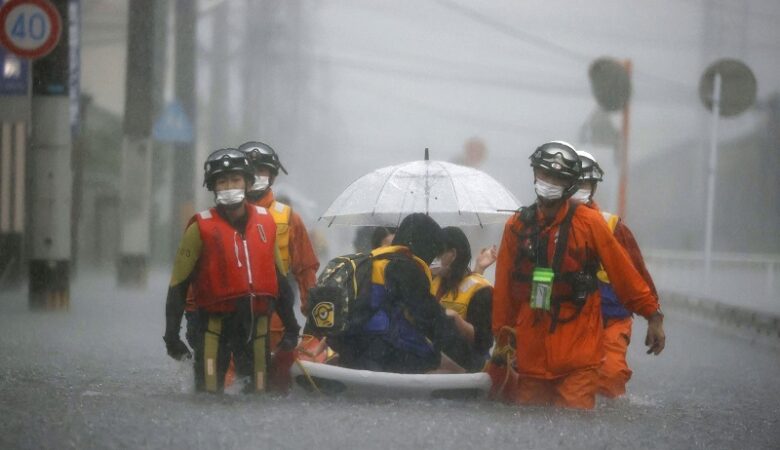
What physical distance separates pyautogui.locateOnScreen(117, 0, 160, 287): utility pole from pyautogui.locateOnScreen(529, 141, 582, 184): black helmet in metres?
14.3

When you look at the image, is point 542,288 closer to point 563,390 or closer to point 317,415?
point 563,390

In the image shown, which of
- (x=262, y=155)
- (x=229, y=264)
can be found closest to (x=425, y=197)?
(x=262, y=155)

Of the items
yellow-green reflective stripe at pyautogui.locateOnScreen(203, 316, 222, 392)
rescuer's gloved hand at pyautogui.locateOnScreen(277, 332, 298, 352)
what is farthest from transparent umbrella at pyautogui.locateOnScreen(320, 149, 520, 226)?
yellow-green reflective stripe at pyautogui.locateOnScreen(203, 316, 222, 392)

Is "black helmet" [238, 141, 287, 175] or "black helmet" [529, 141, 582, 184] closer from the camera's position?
"black helmet" [529, 141, 582, 184]

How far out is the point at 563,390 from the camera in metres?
7.48

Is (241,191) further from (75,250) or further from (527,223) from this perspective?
(75,250)

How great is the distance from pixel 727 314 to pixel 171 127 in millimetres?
9398

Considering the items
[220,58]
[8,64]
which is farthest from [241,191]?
[220,58]

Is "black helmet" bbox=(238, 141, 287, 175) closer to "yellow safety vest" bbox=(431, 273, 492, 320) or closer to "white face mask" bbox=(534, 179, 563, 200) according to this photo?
"yellow safety vest" bbox=(431, 273, 492, 320)

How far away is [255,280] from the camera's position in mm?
7332

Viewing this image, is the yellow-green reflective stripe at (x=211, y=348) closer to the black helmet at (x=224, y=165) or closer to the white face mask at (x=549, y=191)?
the black helmet at (x=224, y=165)

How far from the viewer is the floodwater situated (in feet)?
20.5

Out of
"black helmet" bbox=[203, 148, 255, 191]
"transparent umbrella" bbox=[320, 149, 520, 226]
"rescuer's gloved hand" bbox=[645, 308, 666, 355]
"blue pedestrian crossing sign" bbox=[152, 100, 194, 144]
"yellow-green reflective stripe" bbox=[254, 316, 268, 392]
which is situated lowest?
"yellow-green reflective stripe" bbox=[254, 316, 268, 392]

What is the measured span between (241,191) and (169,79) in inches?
1474
